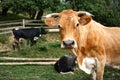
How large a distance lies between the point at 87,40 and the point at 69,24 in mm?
1061

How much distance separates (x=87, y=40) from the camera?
770cm

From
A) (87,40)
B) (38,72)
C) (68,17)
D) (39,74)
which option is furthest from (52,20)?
(38,72)

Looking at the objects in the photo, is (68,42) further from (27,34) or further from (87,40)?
(27,34)

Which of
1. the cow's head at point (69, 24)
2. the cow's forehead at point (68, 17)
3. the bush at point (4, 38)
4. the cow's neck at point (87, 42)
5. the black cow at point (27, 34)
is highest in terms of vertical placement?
the cow's forehead at point (68, 17)

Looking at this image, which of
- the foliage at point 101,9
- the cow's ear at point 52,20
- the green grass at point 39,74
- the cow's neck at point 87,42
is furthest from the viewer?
the foliage at point 101,9

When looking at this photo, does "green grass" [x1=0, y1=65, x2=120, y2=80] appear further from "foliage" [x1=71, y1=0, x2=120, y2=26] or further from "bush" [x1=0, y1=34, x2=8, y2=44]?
"foliage" [x1=71, y1=0, x2=120, y2=26]

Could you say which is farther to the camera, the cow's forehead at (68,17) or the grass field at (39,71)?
the grass field at (39,71)

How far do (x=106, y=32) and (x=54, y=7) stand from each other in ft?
48.6

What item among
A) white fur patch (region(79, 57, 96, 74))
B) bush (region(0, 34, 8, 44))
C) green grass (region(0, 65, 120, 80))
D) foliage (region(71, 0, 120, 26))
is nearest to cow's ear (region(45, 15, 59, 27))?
white fur patch (region(79, 57, 96, 74))

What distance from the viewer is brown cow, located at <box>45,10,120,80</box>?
6766mm

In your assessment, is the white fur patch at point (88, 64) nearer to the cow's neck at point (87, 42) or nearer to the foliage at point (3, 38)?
the cow's neck at point (87, 42)

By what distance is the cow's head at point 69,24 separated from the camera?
657 cm

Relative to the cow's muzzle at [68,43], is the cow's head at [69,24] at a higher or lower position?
higher

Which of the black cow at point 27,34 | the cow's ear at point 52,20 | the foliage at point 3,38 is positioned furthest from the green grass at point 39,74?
the foliage at point 3,38
